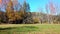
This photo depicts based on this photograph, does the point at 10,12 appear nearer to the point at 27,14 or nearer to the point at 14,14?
the point at 14,14

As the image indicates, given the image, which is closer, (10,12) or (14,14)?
(10,12)

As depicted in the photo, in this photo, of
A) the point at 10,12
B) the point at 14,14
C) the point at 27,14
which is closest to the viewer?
the point at 10,12

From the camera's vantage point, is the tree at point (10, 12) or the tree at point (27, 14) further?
the tree at point (27, 14)

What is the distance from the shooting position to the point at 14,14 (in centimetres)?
4359

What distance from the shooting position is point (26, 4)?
4722 cm

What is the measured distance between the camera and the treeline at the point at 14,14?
41791mm

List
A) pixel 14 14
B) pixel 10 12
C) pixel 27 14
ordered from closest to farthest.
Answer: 1. pixel 10 12
2. pixel 14 14
3. pixel 27 14

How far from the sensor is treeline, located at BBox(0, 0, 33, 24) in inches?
1645

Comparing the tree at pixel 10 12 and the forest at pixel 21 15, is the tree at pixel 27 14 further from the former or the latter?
the tree at pixel 10 12

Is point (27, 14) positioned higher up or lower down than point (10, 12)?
lower down

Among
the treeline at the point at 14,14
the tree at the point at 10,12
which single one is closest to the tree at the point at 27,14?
the treeline at the point at 14,14

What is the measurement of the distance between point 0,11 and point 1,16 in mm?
1613

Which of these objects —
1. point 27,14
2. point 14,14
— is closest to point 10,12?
point 14,14

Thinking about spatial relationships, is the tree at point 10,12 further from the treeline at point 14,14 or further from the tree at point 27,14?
the tree at point 27,14
